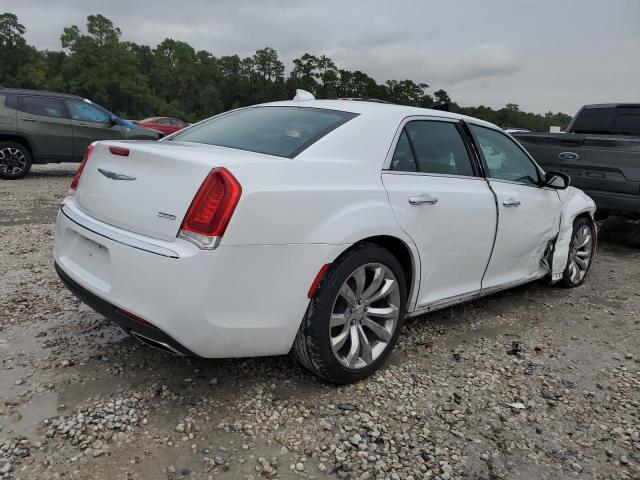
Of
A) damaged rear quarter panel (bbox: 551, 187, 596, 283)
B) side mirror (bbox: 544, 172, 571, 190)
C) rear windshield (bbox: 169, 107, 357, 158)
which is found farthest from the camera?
damaged rear quarter panel (bbox: 551, 187, 596, 283)

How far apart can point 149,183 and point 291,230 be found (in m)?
0.71

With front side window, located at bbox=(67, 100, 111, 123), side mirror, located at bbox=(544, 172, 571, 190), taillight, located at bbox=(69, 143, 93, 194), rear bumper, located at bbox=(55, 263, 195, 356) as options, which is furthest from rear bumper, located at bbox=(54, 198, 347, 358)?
front side window, located at bbox=(67, 100, 111, 123)

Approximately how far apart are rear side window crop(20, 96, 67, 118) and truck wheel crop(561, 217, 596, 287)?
367 inches

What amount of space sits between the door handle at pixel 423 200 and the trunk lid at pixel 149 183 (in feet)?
3.22

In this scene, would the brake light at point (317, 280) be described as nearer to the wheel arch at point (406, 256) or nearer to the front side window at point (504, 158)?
the wheel arch at point (406, 256)

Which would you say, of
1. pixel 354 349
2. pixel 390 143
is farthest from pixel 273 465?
pixel 390 143

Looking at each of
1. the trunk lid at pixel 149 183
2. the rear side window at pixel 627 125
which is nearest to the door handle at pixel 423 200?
the trunk lid at pixel 149 183

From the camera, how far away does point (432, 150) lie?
10.7 ft

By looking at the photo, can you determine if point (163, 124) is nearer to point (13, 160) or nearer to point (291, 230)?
point (13, 160)

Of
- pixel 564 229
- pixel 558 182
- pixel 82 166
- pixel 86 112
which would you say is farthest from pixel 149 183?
pixel 86 112

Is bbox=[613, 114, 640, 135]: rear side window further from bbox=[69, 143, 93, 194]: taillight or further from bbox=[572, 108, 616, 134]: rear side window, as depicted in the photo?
bbox=[69, 143, 93, 194]: taillight

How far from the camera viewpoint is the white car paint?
223 centimetres

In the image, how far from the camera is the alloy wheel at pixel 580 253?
4.80m

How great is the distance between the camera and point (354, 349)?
2748 millimetres
